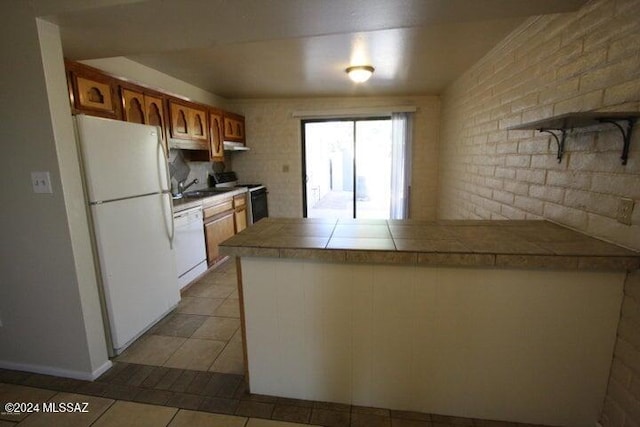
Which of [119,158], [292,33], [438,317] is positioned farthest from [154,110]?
[438,317]

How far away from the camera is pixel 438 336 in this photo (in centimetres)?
140

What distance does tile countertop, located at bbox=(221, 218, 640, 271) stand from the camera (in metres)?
1.19

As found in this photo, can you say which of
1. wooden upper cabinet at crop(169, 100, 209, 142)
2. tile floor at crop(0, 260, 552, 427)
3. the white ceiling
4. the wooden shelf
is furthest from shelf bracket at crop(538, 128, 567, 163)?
wooden upper cabinet at crop(169, 100, 209, 142)

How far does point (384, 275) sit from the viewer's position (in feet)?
4.50

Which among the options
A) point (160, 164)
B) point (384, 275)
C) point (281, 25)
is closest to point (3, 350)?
point (160, 164)

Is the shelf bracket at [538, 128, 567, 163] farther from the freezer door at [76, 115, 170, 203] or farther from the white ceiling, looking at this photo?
the freezer door at [76, 115, 170, 203]

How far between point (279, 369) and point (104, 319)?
1.25 m

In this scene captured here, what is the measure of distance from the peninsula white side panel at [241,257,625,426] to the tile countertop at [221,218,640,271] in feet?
0.30

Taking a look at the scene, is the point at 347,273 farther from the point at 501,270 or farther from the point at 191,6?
the point at 191,6

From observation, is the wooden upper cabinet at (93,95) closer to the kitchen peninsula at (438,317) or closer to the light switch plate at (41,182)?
the light switch plate at (41,182)

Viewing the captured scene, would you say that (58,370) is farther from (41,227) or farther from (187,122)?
(187,122)

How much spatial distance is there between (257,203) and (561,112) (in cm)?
383

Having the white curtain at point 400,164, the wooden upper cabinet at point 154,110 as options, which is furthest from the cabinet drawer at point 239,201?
the white curtain at point 400,164

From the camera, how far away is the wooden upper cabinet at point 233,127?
4152mm
